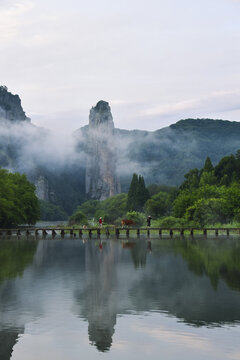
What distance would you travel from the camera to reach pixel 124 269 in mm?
34719

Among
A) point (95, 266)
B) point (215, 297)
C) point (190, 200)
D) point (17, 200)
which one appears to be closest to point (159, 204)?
point (190, 200)

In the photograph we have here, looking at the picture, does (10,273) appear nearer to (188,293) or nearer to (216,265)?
(188,293)

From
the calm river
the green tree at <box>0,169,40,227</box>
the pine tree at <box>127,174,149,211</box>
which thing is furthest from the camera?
the pine tree at <box>127,174,149,211</box>

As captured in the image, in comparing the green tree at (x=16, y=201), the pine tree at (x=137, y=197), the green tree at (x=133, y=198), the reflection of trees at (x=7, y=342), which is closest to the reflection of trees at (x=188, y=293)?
the reflection of trees at (x=7, y=342)

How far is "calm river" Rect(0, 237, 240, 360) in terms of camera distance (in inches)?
594

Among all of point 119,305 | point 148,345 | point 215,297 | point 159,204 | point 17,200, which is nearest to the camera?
point 148,345

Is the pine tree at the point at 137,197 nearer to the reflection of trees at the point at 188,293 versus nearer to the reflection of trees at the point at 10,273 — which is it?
the reflection of trees at the point at 10,273

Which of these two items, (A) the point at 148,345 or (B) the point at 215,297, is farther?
(B) the point at 215,297

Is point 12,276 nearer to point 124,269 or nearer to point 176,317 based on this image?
point 124,269

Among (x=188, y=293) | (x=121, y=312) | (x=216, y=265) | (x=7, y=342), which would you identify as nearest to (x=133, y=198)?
(x=216, y=265)

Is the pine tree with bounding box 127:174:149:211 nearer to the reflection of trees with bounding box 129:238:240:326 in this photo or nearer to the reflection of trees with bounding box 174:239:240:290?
the reflection of trees with bounding box 174:239:240:290

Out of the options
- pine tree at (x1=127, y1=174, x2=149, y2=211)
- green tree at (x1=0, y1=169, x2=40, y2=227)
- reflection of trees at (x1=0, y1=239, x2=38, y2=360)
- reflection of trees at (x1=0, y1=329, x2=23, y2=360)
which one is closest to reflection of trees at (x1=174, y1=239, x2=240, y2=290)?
reflection of trees at (x1=0, y1=239, x2=38, y2=360)

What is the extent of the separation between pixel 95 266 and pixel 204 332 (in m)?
20.6

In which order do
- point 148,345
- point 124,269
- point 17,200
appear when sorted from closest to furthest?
point 148,345 < point 124,269 < point 17,200
